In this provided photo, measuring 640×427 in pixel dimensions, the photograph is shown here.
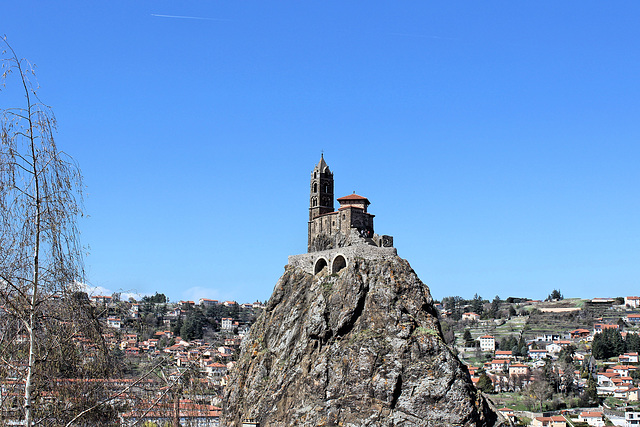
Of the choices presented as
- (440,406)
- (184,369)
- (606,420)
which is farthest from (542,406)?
(184,369)

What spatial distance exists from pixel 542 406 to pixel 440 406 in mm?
53265

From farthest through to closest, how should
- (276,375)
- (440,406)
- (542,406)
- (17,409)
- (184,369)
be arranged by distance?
(542,406) < (276,375) < (440,406) < (184,369) < (17,409)

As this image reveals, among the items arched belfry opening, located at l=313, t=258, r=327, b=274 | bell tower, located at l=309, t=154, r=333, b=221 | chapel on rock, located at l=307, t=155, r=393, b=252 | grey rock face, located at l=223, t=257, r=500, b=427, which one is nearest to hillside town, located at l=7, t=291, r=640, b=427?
grey rock face, located at l=223, t=257, r=500, b=427

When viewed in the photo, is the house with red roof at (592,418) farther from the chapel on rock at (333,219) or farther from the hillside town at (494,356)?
the chapel on rock at (333,219)

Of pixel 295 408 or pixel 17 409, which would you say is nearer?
pixel 17 409

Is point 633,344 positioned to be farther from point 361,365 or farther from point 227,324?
point 361,365

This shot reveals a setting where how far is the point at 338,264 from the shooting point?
222 feet

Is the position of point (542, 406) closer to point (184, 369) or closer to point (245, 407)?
point (245, 407)

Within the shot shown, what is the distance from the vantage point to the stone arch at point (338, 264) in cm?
6706

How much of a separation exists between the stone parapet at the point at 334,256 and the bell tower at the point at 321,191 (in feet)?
17.2

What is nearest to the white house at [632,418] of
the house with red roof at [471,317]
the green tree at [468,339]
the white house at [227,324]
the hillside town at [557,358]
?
the hillside town at [557,358]

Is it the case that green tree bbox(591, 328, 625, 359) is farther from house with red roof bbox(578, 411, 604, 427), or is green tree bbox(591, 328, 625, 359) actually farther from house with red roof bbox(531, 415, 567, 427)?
house with red roof bbox(531, 415, 567, 427)

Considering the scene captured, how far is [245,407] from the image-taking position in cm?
6750

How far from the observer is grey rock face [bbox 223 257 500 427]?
59312 millimetres
